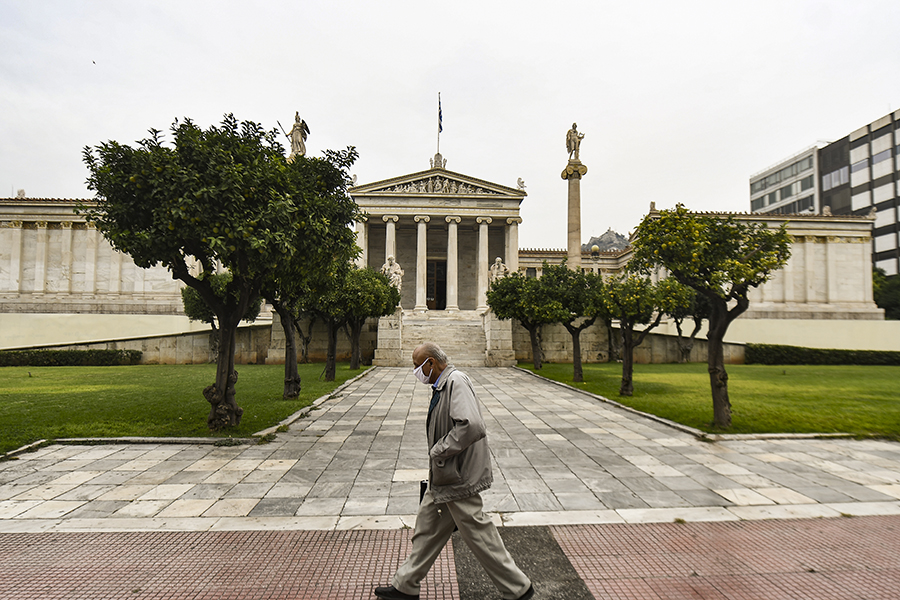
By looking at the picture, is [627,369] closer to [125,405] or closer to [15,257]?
[125,405]

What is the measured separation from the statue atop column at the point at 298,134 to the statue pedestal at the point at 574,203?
593 inches

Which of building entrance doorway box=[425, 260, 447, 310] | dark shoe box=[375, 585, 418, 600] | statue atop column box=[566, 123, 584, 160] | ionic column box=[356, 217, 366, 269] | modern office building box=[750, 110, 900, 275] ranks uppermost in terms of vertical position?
modern office building box=[750, 110, 900, 275]

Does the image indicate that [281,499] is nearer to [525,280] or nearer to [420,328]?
[525,280]

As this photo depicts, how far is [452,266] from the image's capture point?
1535 inches

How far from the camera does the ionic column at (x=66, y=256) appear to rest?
140 feet

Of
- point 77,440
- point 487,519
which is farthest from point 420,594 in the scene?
point 77,440

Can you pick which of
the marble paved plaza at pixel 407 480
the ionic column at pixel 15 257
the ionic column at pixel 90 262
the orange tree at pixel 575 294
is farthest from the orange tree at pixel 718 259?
the ionic column at pixel 15 257

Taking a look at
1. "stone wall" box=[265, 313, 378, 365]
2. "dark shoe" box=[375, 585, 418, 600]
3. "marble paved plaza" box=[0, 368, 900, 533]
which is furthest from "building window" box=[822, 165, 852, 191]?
"dark shoe" box=[375, 585, 418, 600]

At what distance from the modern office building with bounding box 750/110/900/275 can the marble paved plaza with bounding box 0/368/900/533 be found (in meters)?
54.1

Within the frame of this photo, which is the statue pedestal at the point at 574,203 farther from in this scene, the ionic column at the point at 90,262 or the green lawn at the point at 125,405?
the ionic column at the point at 90,262

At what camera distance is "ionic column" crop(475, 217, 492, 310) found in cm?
3909

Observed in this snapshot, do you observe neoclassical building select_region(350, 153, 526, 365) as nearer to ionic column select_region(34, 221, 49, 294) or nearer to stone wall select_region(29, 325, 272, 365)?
stone wall select_region(29, 325, 272, 365)

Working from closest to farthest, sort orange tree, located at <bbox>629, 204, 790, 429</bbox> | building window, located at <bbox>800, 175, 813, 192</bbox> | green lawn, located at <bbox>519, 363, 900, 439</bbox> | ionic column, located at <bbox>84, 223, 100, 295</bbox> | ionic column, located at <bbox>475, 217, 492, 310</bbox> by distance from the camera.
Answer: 1. orange tree, located at <bbox>629, 204, 790, 429</bbox>
2. green lawn, located at <bbox>519, 363, 900, 439</bbox>
3. ionic column, located at <bbox>475, 217, 492, 310</bbox>
4. ionic column, located at <bbox>84, 223, 100, 295</bbox>
5. building window, located at <bbox>800, 175, 813, 192</bbox>

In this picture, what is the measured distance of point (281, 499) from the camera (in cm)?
538
